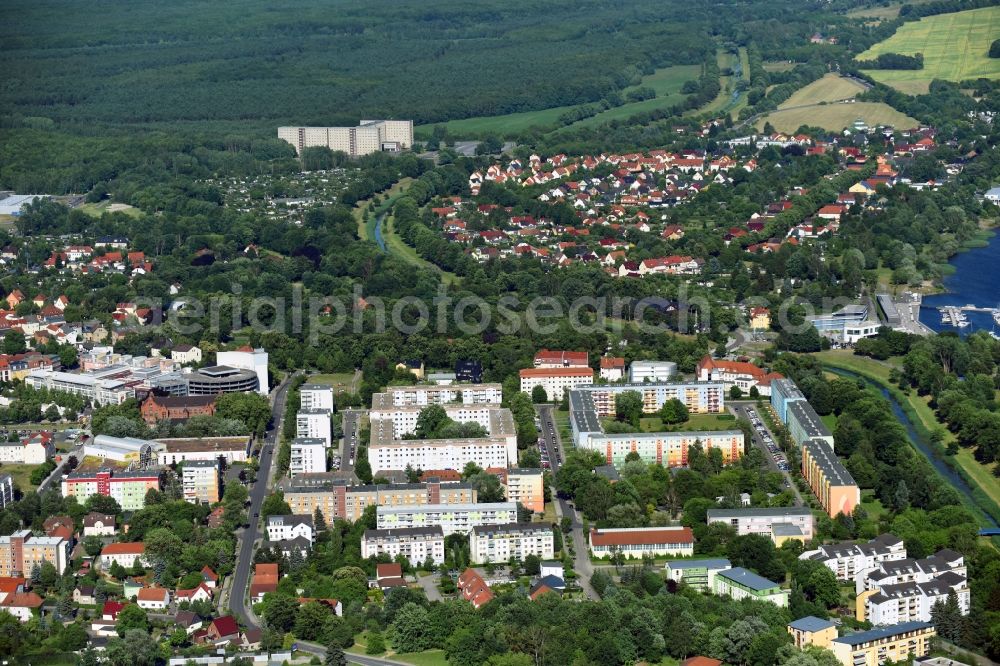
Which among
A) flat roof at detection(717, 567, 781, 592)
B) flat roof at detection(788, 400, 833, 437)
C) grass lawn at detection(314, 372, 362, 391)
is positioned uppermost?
flat roof at detection(717, 567, 781, 592)

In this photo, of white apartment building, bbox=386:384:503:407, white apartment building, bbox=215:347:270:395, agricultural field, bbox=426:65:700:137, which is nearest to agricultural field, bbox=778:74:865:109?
Result: agricultural field, bbox=426:65:700:137

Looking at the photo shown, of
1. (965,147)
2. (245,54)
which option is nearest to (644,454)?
(965,147)

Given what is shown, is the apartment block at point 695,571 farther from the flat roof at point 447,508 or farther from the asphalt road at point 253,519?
the asphalt road at point 253,519

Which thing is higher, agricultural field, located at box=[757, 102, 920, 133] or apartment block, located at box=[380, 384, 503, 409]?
apartment block, located at box=[380, 384, 503, 409]

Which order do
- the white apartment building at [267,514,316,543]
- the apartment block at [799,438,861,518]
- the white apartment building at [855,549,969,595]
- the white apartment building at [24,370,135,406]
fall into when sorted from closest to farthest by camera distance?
the white apartment building at [855,549,969,595] → the white apartment building at [267,514,316,543] → the apartment block at [799,438,861,518] → the white apartment building at [24,370,135,406]

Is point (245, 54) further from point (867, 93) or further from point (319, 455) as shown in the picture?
point (319, 455)

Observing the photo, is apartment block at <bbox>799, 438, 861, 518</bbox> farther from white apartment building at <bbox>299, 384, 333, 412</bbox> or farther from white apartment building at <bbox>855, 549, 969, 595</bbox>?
white apartment building at <bbox>299, 384, 333, 412</bbox>

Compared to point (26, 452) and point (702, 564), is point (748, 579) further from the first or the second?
point (26, 452)
